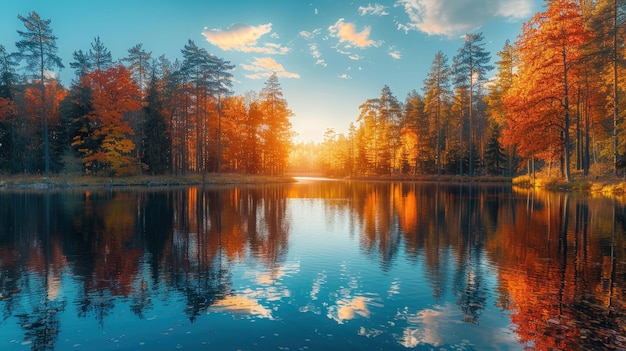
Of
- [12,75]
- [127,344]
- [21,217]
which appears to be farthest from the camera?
[12,75]

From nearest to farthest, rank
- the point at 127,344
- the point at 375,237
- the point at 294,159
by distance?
1. the point at 127,344
2. the point at 375,237
3. the point at 294,159

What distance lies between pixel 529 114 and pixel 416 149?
1428 inches

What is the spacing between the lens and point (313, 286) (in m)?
9.84

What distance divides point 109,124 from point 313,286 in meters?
51.1

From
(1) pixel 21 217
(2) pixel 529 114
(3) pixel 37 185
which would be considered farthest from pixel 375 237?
(3) pixel 37 185

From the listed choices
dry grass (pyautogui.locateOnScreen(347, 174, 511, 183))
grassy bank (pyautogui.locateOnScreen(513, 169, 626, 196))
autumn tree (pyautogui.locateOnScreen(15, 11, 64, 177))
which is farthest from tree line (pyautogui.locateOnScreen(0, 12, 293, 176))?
grassy bank (pyautogui.locateOnScreen(513, 169, 626, 196))

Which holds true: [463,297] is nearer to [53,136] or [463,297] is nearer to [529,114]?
[529,114]

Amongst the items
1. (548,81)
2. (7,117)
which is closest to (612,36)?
(548,81)

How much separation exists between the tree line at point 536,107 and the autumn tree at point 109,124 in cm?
5014

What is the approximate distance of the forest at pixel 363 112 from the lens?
→ 38.4 meters

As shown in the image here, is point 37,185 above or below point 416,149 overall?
below

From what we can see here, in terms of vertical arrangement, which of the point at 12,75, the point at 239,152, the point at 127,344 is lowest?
the point at 127,344

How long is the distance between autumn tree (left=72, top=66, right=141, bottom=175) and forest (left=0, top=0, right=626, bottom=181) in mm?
175

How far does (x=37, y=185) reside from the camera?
45531 mm
